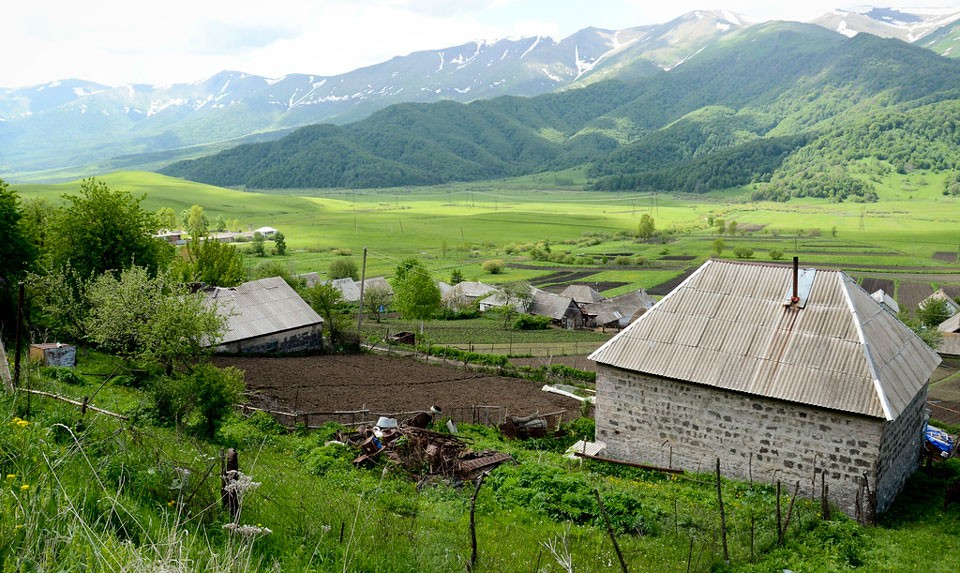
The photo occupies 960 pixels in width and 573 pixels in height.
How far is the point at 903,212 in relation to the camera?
7835 inches

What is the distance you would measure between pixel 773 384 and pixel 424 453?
9.36m

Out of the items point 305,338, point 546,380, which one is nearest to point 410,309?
point 305,338

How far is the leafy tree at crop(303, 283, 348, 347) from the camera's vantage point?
46.0m

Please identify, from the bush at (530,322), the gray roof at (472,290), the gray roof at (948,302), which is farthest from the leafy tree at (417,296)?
the gray roof at (948,302)

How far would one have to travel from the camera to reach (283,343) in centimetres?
4222

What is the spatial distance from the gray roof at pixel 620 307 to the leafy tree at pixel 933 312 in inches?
1152

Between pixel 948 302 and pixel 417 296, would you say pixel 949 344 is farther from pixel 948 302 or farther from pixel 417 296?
pixel 417 296

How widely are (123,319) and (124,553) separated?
24646mm

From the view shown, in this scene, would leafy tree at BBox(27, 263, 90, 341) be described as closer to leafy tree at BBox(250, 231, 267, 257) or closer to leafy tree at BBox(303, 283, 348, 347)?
leafy tree at BBox(303, 283, 348, 347)

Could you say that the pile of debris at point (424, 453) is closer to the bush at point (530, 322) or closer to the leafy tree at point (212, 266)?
the leafy tree at point (212, 266)

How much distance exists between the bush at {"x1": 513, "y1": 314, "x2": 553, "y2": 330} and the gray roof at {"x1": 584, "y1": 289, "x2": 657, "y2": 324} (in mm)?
8825

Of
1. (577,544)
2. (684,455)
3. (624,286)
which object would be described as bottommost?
(624,286)

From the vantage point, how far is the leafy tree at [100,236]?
35500mm

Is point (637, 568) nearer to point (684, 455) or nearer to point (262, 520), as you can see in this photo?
Result: point (262, 520)
